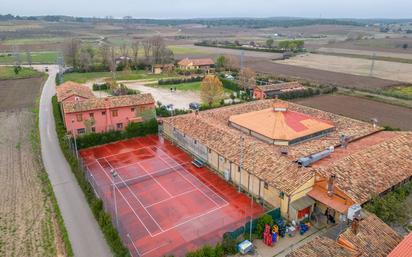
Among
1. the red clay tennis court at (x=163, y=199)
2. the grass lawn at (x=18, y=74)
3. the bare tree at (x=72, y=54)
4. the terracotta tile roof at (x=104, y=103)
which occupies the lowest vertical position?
the red clay tennis court at (x=163, y=199)

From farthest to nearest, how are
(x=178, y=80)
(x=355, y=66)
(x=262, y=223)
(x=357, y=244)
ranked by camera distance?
(x=355, y=66), (x=178, y=80), (x=262, y=223), (x=357, y=244)

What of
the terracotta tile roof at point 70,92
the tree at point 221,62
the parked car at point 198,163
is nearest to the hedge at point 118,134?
the terracotta tile roof at point 70,92

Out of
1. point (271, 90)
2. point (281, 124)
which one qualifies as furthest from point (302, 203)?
point (271, 90)

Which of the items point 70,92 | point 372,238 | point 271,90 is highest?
point 70,92

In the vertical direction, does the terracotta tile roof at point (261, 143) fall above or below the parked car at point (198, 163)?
above

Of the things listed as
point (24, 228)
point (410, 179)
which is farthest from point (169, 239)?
point (410, 179)

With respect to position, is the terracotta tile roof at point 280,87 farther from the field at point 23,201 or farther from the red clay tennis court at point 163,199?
the field at point 23,201

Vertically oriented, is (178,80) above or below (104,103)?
below

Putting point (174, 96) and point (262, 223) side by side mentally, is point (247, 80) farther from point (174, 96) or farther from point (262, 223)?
point (262, 223)
